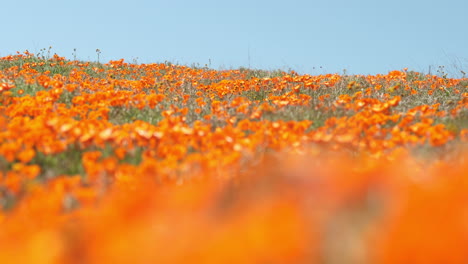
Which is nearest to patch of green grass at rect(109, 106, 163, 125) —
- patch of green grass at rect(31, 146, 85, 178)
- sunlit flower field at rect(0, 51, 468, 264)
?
sunlit flower field at rect(0, 51, 468, 264)

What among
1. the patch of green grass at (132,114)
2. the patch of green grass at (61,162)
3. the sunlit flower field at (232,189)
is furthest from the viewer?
the patch of green grass at (132,114)

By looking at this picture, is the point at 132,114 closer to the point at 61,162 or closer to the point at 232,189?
the point at 61,162

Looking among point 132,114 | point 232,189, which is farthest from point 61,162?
point 232,189

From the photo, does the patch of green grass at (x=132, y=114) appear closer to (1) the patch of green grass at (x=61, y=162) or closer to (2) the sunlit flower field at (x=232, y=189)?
(2) the sunlit flower field at (x=232, y=189)

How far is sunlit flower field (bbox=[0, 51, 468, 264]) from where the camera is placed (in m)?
1.12

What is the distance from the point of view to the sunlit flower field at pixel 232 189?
1117mm

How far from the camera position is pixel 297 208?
121 cm

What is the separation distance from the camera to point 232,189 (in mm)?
1375

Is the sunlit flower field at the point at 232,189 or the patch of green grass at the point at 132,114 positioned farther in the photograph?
the patch of green grass at the point at 132,114

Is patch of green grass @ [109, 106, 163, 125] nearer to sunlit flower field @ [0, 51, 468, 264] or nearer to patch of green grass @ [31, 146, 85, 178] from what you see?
sunlit flower field @ [0, 51, 468, 264]

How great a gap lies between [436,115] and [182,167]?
13.2 feet

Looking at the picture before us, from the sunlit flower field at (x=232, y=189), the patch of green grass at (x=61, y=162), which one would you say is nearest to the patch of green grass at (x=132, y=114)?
the sunlit flower field at (x=232, y=189)

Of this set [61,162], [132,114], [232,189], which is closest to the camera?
[232,189]

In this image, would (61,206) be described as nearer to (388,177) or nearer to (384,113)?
(388,177)
